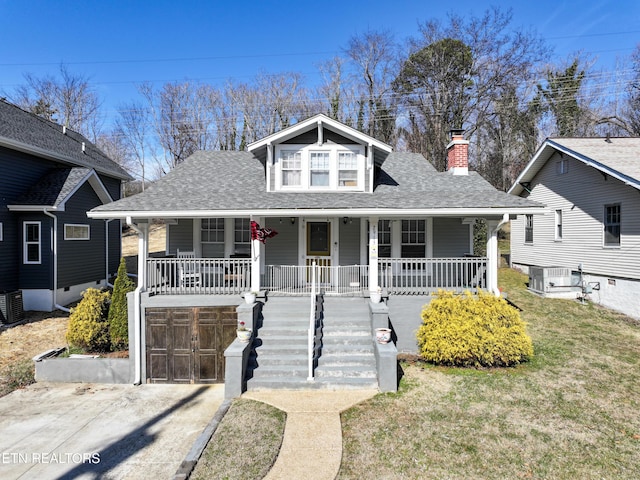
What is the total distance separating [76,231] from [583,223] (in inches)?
822

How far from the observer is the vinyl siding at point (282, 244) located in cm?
1178

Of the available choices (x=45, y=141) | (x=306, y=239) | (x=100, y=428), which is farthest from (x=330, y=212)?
(x=45, y=141)

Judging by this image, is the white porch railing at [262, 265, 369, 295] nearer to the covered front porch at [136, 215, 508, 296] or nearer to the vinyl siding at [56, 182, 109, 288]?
the covered front porch at [136, 215, 508, 296]

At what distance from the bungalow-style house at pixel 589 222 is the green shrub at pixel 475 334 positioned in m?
6.97

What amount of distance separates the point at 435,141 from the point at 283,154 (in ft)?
71.0

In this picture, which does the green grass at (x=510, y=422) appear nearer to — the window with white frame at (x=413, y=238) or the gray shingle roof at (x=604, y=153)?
the window with white frame at (x=413, y=238)

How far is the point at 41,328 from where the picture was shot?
11.8m

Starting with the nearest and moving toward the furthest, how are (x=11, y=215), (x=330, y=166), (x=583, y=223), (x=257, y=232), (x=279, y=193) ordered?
(x=257, y=232) → (x=279, y=193) → (x=330, y=166) → (x=11, y=215) → (x=583, y=223)

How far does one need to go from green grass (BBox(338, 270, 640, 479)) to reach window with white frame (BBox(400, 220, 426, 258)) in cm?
416

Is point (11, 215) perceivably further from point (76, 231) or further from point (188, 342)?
point (188, 342)

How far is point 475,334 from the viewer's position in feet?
26.6

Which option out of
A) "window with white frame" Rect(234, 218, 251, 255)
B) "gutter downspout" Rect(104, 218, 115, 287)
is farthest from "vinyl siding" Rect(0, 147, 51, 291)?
"window with white frame" Rect(234, 218, 251, 255)

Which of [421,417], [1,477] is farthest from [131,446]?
[421,417]

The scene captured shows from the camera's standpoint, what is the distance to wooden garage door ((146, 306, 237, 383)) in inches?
359
